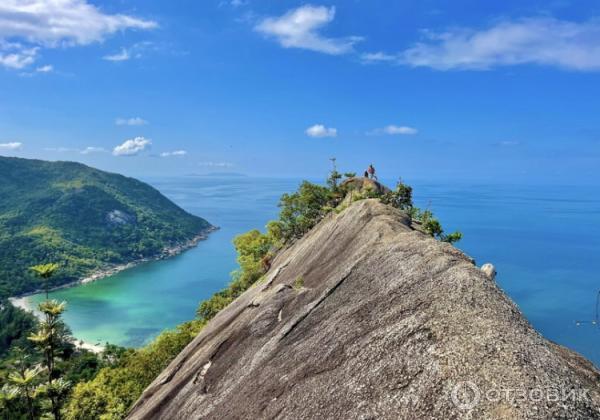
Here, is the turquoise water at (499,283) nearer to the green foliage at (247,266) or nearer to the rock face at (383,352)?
the green foliage at (247,266)

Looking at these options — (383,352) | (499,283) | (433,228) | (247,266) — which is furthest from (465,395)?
(499,283)

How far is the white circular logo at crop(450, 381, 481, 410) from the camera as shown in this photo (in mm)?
9281

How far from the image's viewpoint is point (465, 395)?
9492 millimetres

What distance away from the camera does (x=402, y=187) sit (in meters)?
41.4

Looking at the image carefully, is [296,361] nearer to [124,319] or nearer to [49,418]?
[49,418]

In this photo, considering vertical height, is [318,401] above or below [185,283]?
above

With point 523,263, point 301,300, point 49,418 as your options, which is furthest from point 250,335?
point 523,263

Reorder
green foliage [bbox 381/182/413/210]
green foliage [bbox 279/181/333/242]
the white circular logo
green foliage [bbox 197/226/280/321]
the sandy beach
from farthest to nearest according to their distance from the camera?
the sandy beach → green foliage [bbox 279/181/333/242] → green foliage [bbox 197/226/280/321] → green foliage [bbox 381/182/413/210] → the white circular logo

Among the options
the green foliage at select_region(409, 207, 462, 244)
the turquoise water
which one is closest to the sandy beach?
the turquoise water

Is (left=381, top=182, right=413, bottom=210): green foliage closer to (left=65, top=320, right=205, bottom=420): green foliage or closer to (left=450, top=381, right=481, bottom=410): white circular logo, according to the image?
(left=65, top=320, right=205, bottom=420): green foliage

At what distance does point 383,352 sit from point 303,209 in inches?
1419

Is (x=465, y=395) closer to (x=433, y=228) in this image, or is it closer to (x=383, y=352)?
(x=383, y=352)

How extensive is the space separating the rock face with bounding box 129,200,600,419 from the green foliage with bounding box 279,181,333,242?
837 inches

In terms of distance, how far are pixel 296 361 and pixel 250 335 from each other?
466 cm
